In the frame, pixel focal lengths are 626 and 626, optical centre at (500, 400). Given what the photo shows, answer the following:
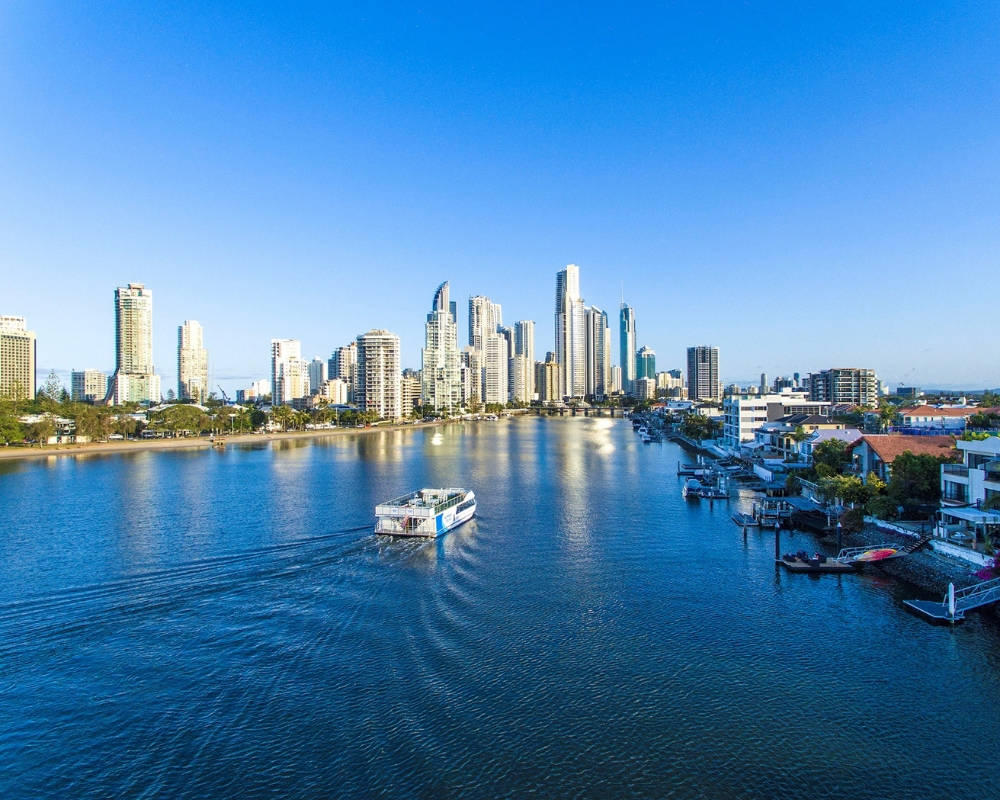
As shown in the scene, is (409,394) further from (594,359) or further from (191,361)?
(594,359)

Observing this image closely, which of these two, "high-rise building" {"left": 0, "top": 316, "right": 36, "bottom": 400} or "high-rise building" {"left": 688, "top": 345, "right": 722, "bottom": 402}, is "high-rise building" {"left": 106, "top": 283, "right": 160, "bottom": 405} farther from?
"high-rise building" {"left": 688, "top": 345, "right": 722, "bottom": 402}

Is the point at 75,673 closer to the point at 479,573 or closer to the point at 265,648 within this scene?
the point at 265,648

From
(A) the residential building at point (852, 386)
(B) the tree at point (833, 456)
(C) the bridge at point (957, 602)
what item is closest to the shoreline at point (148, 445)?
(B) the tree at point (833, 456)

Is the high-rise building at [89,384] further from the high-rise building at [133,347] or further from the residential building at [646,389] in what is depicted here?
the residential building at [646,389]

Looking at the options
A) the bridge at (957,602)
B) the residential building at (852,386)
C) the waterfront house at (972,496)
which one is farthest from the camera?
the residential building at (852,386)

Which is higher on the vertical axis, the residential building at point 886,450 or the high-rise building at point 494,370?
the high-rise building at point 494,370

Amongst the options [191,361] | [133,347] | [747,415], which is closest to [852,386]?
[747,415]
